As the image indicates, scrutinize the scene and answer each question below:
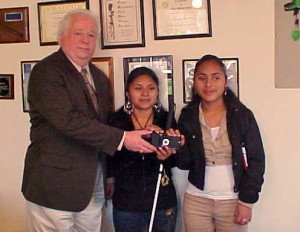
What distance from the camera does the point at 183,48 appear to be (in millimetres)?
→ 2283

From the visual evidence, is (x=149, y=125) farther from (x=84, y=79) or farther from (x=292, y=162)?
(x=292, y=162)

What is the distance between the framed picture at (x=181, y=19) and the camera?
2223 millimetres

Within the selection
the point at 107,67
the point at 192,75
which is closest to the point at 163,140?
the point at 192,75

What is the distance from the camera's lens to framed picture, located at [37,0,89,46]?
8.03ft

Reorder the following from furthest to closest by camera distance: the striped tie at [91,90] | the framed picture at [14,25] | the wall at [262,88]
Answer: the framed picture at [14,25], the wall at [262,88], the striped tie at [91,90]

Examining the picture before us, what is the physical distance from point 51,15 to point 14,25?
0.89 feet

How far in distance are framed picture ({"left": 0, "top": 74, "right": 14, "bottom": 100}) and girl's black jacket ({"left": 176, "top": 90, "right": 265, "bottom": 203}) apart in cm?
123

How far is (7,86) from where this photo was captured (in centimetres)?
264

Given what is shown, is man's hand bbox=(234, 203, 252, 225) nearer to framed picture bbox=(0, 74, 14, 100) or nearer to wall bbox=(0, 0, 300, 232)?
wall bbox=(0, 0, 300, 232)

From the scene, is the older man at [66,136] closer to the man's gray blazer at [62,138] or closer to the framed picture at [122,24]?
the man's gray blazer at [62,138]

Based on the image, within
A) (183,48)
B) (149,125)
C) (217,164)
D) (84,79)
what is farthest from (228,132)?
(84,79)

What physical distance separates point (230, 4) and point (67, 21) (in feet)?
2.83

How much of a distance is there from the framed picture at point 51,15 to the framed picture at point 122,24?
17 cm

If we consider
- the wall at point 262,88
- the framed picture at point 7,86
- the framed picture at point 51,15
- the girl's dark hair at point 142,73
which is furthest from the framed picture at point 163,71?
the framed picture at point 7,86
